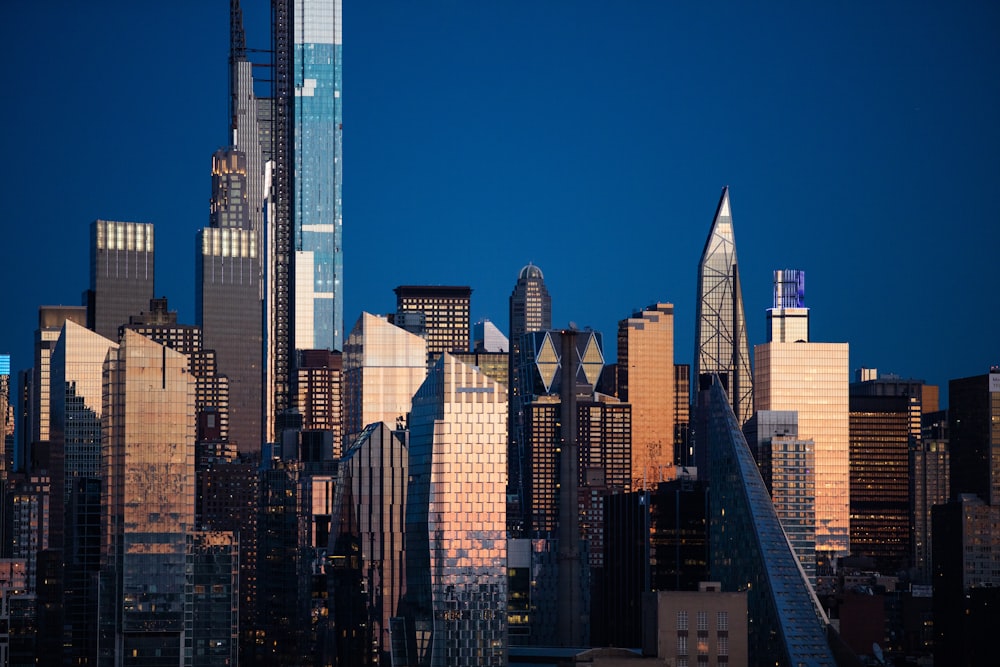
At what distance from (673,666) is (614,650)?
185 inches

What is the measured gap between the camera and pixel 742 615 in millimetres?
173250

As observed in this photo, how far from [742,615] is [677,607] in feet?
23.1

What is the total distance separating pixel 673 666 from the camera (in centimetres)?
16312

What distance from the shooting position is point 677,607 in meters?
169

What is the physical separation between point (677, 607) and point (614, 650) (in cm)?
753

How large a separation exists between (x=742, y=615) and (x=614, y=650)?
1404 centimetres

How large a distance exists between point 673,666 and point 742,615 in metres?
12.2

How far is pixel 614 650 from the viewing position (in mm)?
164375
